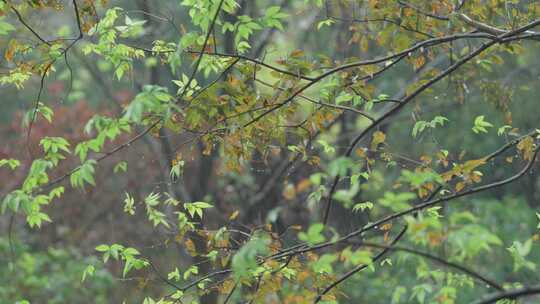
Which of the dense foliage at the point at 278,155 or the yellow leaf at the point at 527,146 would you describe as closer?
the dense foliage at the point at 278,155

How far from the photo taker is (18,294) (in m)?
8.80

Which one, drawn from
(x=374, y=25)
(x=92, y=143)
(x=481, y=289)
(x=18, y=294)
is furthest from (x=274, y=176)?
Result: (x=92, y=143)

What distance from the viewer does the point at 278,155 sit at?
4688mm

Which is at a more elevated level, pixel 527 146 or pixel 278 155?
pixel 527 146

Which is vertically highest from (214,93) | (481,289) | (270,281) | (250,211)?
(214,93)

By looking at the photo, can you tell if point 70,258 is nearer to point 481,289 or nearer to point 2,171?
point 2,171

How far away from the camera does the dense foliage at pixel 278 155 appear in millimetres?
2926

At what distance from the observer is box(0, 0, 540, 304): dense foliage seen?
9.60ft

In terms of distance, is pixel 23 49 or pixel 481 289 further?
pixel 481 289

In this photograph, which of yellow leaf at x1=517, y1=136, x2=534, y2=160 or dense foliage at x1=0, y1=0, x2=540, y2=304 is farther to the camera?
yellow leaf at x1=517, y1=136, x2=534, y2=160

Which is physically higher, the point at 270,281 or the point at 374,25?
the point at 374,25

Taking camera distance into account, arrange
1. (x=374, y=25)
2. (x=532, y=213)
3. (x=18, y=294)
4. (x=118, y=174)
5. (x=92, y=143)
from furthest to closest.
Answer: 1. (x=118, y=174)
2. (x=532, y=213)
3. (x=18, y=294)
4. (x=374, y=25)
5. (x=92, y=143)

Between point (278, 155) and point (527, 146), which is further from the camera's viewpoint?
point (278, 155)

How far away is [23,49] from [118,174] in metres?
7.29
